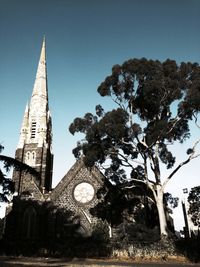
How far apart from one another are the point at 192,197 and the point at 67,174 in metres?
14.1

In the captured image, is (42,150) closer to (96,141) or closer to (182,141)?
(96,141)

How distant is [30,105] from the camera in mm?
40469

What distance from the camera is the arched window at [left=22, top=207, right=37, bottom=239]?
28250mm

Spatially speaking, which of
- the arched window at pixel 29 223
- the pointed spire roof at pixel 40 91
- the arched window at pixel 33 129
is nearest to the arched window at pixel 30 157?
the arched window at pixel 33 129

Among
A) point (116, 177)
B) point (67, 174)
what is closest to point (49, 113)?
point (67, 174)

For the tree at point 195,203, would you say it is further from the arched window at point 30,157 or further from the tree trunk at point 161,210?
the arched window at point 30,157

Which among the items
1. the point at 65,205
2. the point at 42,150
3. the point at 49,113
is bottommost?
the point at 65,205

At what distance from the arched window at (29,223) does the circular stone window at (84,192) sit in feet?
16.1

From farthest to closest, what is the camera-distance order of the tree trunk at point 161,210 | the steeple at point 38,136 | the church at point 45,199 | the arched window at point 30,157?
the arched window at point 30,157
the steeple at point 38,136
the church at point 45,199
the tree trunk at point 161,210

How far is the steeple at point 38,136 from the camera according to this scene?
33.6m

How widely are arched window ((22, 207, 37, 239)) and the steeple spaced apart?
9.14 feet

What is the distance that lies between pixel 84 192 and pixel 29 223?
6544 mm

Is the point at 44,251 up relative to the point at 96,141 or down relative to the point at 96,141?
down

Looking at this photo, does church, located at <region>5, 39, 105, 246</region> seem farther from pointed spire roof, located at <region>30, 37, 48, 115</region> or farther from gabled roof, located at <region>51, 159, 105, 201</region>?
pointed spire roof, located at <region>30, 37, 48, 115</region>
